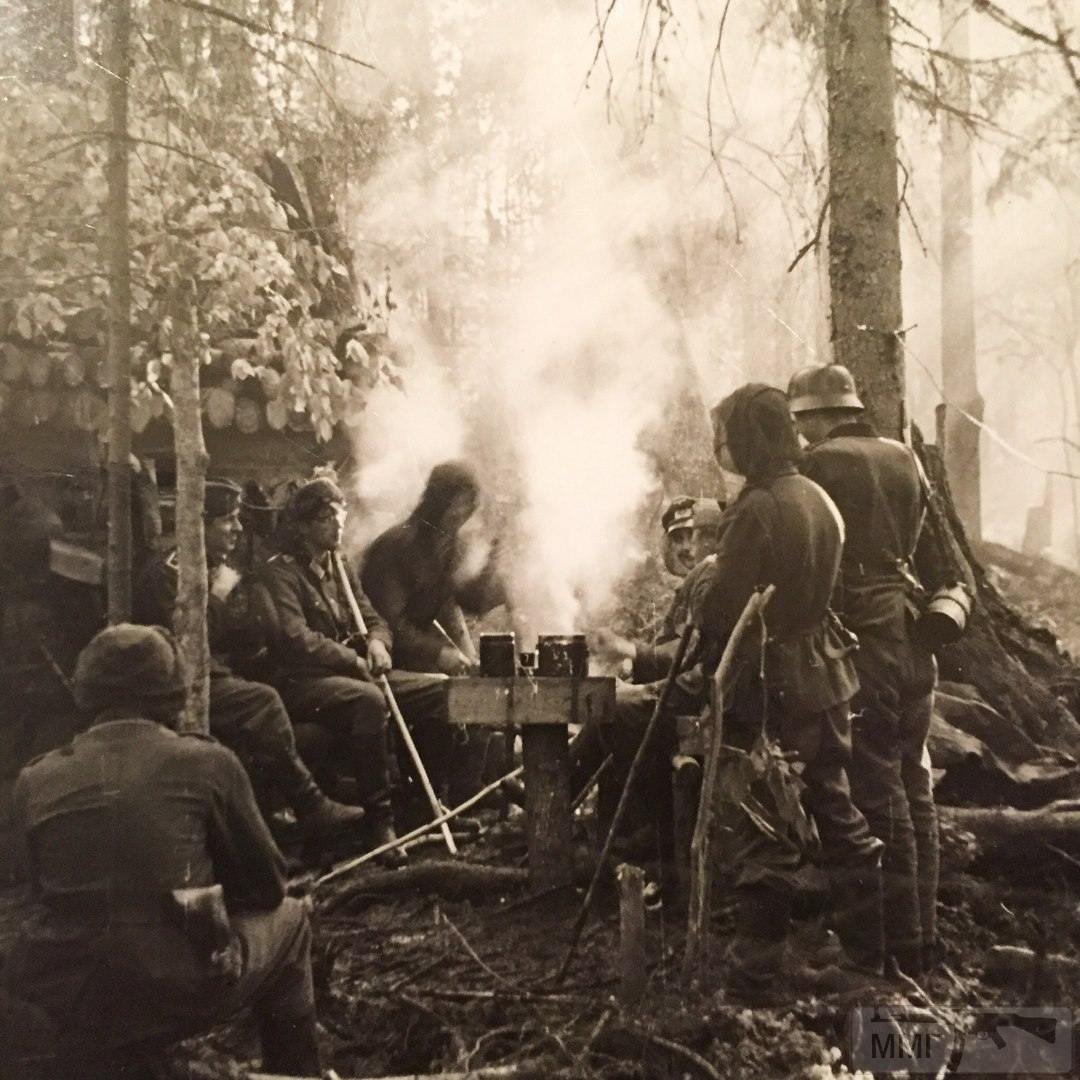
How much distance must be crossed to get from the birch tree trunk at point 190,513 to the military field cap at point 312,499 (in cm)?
91

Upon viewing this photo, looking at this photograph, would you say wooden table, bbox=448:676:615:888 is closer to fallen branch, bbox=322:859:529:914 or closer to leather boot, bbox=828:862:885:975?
fallen branch, bbox=322:859:529:914

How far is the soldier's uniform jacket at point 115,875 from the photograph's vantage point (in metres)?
Answer: 2.46

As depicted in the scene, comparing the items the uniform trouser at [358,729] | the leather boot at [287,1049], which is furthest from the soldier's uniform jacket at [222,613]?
the leather boot at [287,1049]

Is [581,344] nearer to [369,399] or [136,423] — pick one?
[369,399]

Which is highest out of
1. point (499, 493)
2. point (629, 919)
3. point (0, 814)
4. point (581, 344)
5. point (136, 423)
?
point (581, 344)

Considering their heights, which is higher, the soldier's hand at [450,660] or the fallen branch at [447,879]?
the soldier's hand at [450,660]

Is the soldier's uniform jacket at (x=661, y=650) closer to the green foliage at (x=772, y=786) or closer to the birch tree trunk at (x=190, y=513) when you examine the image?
the green foliage at (x=772, y=786)

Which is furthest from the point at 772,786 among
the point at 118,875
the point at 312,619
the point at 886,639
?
the point at 312,619

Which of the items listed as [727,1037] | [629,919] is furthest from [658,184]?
[727,1037]

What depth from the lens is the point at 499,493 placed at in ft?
15.6

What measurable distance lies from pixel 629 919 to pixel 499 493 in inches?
88.7

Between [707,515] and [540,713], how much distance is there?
1.07 metres

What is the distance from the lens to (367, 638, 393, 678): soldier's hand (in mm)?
4840

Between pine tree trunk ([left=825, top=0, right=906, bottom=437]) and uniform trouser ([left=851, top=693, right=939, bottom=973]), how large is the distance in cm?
128
